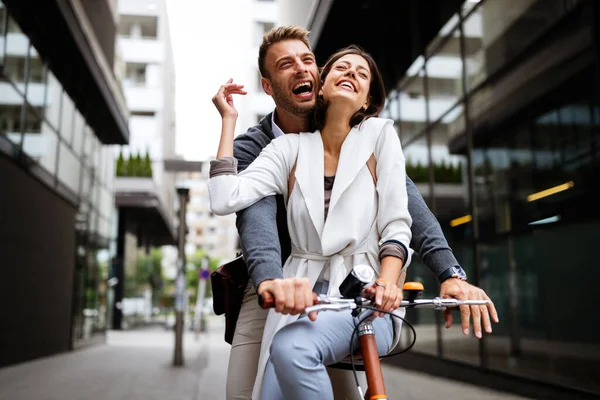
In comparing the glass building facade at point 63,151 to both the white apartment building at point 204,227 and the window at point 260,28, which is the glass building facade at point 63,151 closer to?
the window at point 260,28

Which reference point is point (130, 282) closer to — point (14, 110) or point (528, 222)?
point (14, 110)

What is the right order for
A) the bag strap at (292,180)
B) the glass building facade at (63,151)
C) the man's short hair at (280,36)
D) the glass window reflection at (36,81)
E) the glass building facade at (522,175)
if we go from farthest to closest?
the glass window reflection at (36,81)
the glass building facade at (63,151)
the glass building facade at (522,175)
the man's short hair at (280,36)
the bag strap at (292,180)

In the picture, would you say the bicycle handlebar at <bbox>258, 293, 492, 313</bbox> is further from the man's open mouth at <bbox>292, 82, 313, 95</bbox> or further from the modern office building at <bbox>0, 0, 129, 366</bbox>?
the modern office building at <bbox>0, 0, 129, 366</bbox>

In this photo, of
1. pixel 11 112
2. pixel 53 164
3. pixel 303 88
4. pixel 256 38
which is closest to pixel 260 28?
pixel 256 38

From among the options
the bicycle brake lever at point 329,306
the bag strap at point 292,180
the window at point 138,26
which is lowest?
the bicycle brake lever at point 329,306

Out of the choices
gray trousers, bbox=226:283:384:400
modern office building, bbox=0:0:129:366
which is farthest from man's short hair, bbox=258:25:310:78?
modern office building, bbox=0:0:129:366

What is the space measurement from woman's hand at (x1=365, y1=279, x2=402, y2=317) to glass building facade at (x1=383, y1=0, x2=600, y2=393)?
5961mm

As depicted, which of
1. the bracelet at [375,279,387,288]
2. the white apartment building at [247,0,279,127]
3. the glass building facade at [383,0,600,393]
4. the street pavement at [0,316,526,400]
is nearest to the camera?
the bracelet at [375,279,387,288]

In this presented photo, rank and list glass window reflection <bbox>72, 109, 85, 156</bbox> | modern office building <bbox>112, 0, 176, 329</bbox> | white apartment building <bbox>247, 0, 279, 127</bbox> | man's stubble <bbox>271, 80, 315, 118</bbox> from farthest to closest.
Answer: white apartment building <bbox>247, 0, 279, 127</bbox> < modern office building <bbox>112, 0, 176, 329</bbox> < glass window reflection <bbox>72, 109, 85, 156</bbox> < man's stubble <bbox>271, 80, 315, 118</bbox>

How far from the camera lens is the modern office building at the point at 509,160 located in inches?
294

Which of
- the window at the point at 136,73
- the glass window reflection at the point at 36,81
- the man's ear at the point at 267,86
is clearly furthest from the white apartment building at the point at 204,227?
the man's ear at the point at 267,86

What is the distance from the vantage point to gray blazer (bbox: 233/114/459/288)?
6.31 feet

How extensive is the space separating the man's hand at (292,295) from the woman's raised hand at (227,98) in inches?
30.2

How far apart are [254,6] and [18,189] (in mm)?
34414
